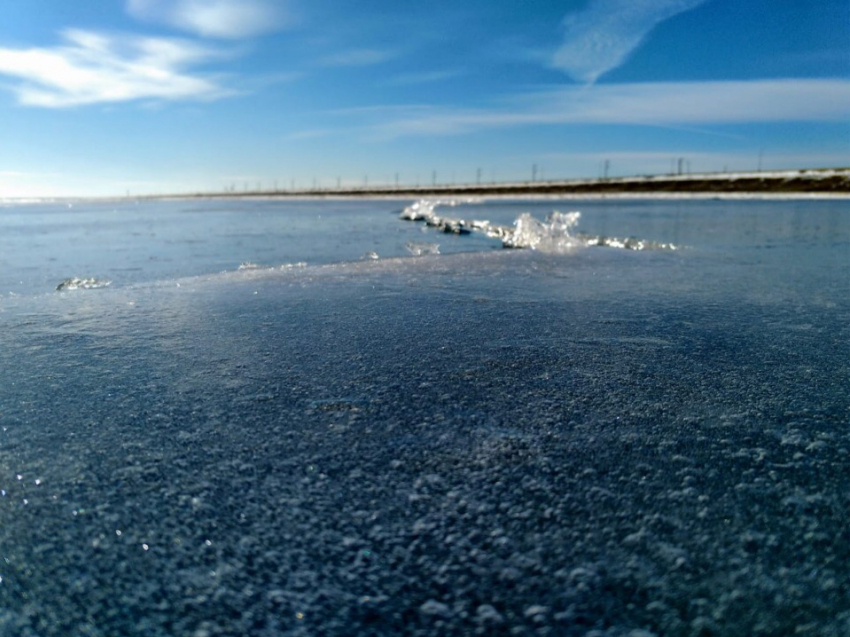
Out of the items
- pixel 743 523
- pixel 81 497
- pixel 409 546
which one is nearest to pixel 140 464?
pixel 81 497

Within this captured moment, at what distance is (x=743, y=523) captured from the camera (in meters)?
1.27

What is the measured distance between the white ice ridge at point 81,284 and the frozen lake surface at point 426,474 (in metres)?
1.45

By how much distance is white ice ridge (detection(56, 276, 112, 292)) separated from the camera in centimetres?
482

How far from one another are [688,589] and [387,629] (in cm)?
59

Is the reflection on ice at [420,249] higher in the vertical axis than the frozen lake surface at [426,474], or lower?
higher

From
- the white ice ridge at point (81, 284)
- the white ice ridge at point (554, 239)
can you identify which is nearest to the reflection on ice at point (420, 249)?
the white ice ridge at point (554, 239)

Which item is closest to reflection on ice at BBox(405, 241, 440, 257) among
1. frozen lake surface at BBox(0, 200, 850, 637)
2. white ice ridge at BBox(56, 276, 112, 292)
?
white ice ridge at BBox(56, 276, 112, 292)

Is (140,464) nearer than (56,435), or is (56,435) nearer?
(140,464)

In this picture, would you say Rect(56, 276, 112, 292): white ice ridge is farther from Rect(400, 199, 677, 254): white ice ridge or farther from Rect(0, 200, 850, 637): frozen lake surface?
Rect(400, 199, 677, 254): white ice ridge

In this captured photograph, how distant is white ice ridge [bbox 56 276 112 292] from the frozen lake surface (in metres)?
1.45

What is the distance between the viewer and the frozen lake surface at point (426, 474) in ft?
3.45

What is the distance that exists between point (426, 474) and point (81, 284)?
4.75 meters

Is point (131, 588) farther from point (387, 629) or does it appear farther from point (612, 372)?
point (612, 372)

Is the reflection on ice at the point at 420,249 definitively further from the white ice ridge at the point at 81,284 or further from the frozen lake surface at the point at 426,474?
the frozen lake surface at the point at 426,474
